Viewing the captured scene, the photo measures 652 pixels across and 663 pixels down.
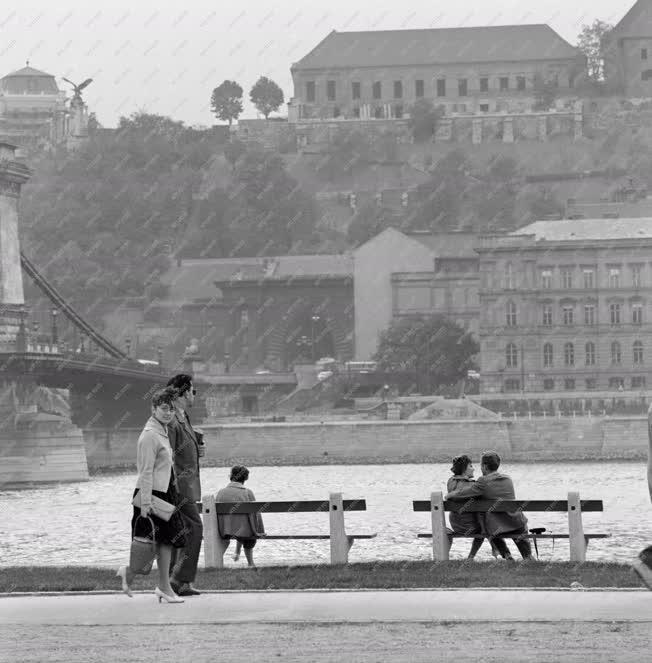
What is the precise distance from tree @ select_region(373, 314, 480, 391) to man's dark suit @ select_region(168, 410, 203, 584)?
78.5m

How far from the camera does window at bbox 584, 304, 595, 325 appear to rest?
89688 mm

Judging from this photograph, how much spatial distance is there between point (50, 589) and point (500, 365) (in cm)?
7654

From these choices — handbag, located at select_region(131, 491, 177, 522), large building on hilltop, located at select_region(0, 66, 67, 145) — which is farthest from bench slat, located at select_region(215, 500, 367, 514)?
large building on hilltop, located at select_region(0, 66, 67, 145)

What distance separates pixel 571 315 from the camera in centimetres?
9012

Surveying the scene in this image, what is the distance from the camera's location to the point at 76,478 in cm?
5891

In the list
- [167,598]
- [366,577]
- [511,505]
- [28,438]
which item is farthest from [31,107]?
[167,598]

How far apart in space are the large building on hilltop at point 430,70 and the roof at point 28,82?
Answer: 2979cm

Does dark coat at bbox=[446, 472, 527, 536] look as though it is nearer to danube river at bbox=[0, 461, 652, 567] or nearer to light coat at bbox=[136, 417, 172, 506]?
danube river at bbox=[0, 461, 652, 567]

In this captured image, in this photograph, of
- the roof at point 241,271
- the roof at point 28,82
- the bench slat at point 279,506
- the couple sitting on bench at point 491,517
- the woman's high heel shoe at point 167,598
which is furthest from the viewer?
the roof at point 28,82

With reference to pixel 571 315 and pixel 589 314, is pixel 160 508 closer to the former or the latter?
pixel 589 314

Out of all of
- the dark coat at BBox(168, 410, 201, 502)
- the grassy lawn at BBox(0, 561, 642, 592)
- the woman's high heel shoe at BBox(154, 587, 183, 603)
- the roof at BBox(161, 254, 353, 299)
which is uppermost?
the roof at BBox(161, 254, 353, 299)

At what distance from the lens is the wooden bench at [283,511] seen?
603 inches

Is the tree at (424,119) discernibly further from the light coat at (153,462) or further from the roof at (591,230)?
the light coat at (153,462)

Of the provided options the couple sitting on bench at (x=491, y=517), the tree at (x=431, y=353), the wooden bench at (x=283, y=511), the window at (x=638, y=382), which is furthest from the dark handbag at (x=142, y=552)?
the tree at (x=431, y=353)
